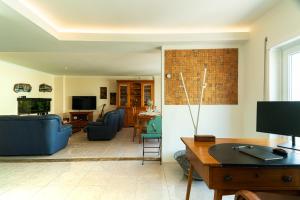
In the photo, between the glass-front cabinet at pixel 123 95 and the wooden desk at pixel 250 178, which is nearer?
the wooden desk at pixel 250 178

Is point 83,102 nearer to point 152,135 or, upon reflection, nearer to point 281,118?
point 152,135

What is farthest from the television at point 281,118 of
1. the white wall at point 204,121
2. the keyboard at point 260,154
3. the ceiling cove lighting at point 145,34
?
the ceiling cove lighting at point 145,34

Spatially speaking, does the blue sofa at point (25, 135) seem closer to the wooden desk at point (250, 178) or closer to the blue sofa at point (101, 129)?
the blue sofa at point (101, 129)

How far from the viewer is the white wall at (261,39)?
2340mm

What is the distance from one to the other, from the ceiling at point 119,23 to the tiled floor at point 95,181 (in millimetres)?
2133

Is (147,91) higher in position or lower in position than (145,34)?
lower

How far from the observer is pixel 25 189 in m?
2.78

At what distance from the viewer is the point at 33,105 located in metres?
7.05

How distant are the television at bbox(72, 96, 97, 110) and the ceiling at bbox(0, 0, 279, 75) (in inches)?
196

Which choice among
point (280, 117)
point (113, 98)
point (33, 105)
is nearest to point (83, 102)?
point (113, 98)

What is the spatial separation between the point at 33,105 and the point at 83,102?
2.13 meters

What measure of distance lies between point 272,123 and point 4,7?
9.61 ft

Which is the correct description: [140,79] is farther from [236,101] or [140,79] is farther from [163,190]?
[163,190]

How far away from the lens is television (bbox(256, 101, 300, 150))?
1.74 meters
